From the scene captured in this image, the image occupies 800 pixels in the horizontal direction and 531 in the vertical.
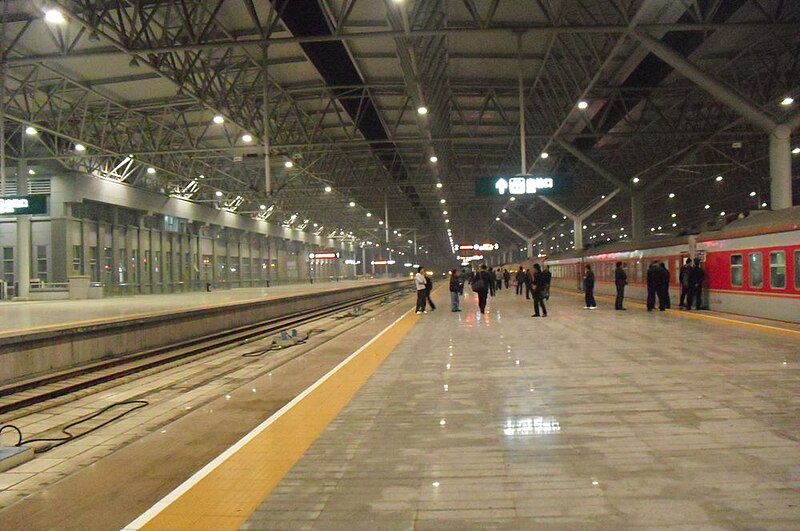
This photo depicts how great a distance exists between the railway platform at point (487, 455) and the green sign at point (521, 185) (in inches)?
519

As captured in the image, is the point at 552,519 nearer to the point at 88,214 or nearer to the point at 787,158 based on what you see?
the point at 787,158

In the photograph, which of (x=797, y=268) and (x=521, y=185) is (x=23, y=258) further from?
(x=797, y=268)

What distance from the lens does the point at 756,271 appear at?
49.1 ft

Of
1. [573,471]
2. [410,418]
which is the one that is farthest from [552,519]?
[410,418]

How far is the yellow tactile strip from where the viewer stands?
3971 millimetres

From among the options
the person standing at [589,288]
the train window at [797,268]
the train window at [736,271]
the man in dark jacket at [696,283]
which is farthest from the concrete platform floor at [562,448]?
the person standing at [589,288]

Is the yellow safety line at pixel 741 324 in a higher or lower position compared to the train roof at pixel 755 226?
lower

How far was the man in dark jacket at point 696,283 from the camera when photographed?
17.7m

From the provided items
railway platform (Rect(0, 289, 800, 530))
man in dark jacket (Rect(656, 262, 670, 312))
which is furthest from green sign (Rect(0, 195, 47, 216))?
man in dark jacket (Rect(656, 262, 670, 312))

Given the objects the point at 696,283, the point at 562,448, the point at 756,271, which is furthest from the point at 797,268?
the point at 562,448

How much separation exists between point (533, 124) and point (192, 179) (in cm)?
2063

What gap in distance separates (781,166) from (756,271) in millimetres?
4868

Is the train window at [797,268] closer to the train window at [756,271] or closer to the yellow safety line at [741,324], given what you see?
the yellow safety line at [741,324]

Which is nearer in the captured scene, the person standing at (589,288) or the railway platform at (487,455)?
the railway platform at (487,455)
